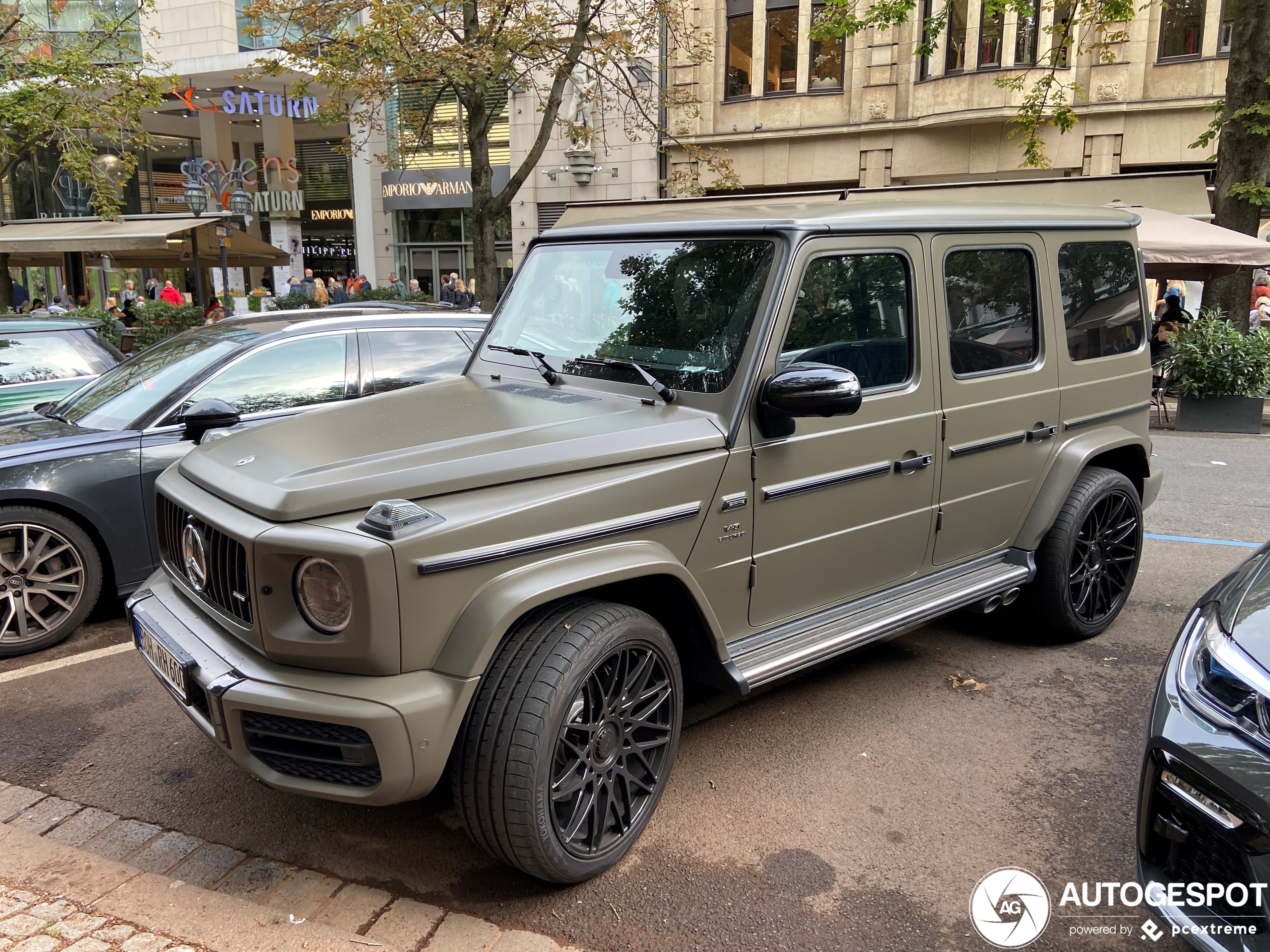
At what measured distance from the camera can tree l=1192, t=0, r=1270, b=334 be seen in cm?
1255

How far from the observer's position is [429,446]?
117 inches

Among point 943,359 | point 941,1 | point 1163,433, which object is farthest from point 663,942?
point 941,1

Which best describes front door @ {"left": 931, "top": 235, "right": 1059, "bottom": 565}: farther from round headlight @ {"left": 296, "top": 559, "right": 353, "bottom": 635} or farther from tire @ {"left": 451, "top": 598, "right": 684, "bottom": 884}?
round headlight @ {"left": 296, "top": 559, "right": 353, "bottom": 635}

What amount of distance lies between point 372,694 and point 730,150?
2299cm

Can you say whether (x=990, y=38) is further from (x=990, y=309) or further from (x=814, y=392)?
(x=814, y=392)

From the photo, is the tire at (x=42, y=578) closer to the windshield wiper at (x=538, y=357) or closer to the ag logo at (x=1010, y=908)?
the windshield wiper at (x=538, y=357)

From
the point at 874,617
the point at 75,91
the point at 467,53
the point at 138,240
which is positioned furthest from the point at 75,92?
the point at 874,617

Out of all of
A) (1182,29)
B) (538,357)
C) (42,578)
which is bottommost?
(42,578)

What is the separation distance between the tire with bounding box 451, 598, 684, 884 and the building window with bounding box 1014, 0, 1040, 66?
2036 centimetres

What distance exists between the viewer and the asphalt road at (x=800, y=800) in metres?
2.87

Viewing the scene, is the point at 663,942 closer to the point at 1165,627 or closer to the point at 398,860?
the point at 398,860

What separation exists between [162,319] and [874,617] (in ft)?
53.3

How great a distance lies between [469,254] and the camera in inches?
1088

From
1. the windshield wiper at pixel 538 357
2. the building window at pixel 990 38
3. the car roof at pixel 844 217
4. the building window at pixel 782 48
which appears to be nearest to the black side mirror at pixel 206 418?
the windshield wiper at pixel 538 357
